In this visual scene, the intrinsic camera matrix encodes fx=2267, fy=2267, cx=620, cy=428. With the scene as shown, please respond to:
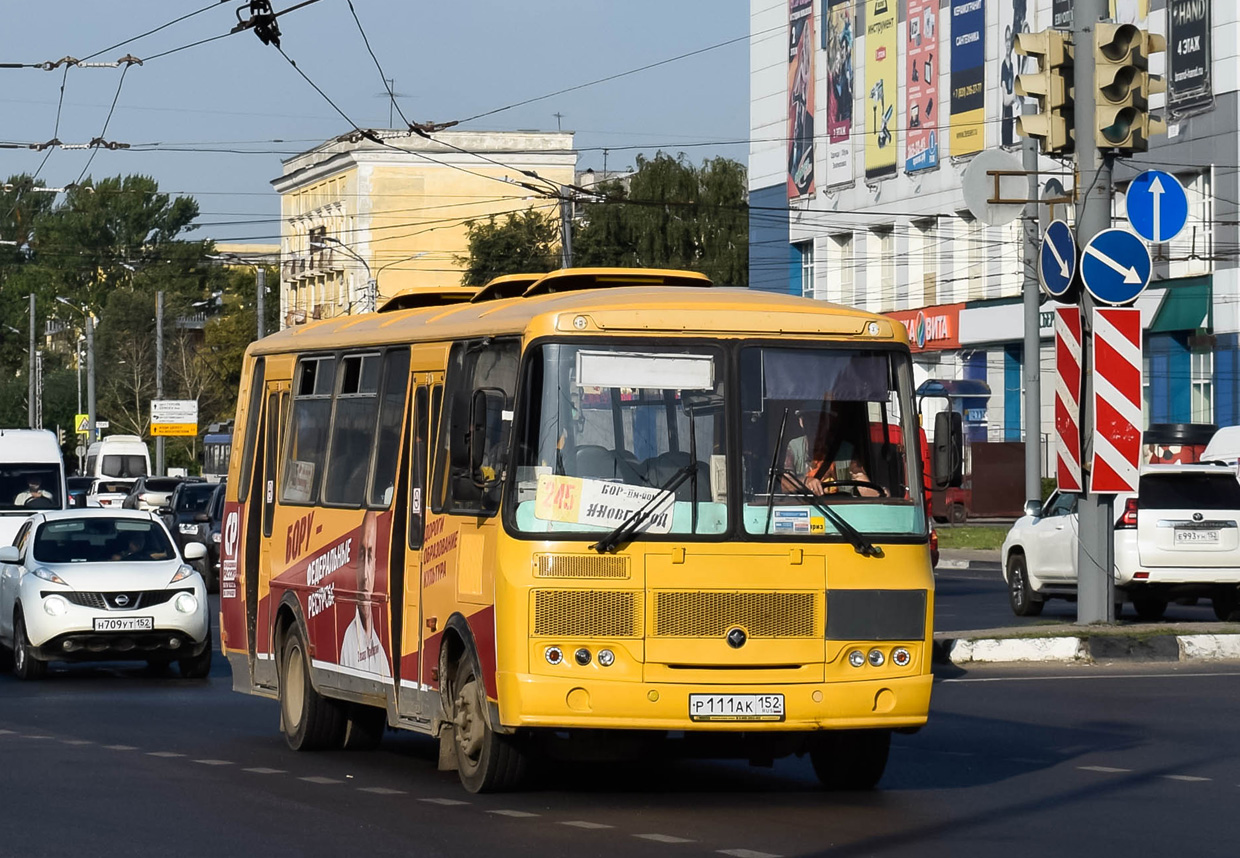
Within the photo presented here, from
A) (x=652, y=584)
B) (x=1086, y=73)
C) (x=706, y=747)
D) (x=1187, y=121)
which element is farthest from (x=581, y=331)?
(x=1187, y=121)

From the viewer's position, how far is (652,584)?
10.5 metres

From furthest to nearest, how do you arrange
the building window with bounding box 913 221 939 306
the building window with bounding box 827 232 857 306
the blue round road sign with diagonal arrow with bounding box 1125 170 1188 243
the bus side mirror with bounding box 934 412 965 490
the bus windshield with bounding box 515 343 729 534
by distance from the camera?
the building window with bounding box 827 232 857 306 → the building window with bounding box 913 221 939 306 → the blue round road sign with diagonal arrow with bounding box 1125 170 1188 243 → the bus side mirror with bounding box 934 412 965 490 → the bus windshield with bounding box 515 343 729 534

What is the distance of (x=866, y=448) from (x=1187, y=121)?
41.3 m

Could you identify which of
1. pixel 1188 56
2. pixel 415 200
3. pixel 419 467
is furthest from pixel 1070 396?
pixel 415 200

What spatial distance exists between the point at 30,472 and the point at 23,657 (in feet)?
29.5

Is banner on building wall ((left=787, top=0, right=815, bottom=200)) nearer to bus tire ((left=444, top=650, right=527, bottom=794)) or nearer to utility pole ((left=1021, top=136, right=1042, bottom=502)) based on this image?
utility pole ((left=1021, top=136, right=1042, bottom=502))

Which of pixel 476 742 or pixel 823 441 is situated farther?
pixel 476 742

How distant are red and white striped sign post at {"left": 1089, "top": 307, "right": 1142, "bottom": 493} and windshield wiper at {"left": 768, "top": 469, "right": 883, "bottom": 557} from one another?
8706 millimetres

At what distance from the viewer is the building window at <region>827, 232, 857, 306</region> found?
229 feet

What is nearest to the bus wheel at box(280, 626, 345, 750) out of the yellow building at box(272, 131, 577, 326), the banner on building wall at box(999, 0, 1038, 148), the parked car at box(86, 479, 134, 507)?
the parked car at box(86, 479, 134, 507)

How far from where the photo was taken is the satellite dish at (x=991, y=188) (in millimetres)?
22328

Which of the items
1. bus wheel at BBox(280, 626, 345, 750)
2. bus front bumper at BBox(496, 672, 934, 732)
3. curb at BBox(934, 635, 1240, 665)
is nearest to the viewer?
bus front bumper at BBox(496, 672, 934, 732)

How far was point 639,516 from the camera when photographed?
413 inches

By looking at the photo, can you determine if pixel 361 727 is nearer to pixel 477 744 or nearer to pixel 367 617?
pixel 367 617
